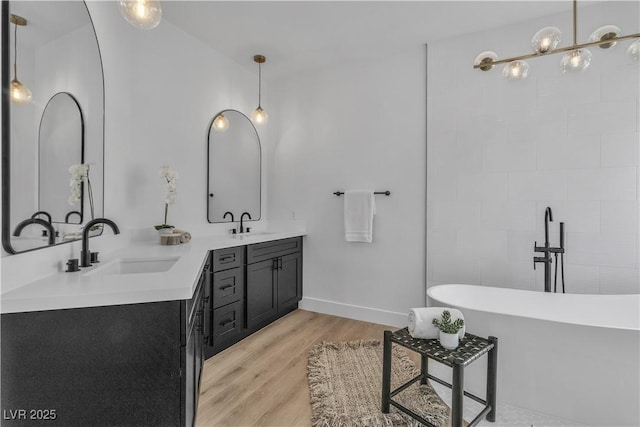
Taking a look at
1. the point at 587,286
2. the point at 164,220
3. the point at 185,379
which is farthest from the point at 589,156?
the point at 164,220

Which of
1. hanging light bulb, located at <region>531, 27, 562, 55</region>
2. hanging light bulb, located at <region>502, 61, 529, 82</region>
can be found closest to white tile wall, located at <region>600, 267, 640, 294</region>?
hanging light bulb, located at <region>502, 61, 529, 82</region>

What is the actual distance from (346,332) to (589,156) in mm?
2442

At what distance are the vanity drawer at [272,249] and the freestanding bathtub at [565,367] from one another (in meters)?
1.74

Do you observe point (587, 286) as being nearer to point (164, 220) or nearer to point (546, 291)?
point (546, 291)

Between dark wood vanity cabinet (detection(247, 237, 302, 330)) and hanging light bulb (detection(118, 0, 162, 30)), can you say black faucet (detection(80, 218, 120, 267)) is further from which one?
dark wood vanity cabinet (detection(247, 237, 302, 330))

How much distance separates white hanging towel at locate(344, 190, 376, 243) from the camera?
3.36 m

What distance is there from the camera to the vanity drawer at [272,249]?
2.98 meters

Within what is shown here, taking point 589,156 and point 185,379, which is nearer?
point 185,379

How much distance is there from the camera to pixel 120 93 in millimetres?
2406

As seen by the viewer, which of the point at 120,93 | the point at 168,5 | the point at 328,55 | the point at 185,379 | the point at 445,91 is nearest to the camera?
the point at 185,379

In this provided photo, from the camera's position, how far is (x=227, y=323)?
2709 millimetres

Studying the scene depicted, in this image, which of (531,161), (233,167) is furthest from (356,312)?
(531,161)

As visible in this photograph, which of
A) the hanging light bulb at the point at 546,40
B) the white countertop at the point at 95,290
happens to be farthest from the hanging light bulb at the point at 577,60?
the white countertop at the point at 95,290

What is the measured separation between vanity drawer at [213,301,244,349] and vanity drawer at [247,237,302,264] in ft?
1.38
